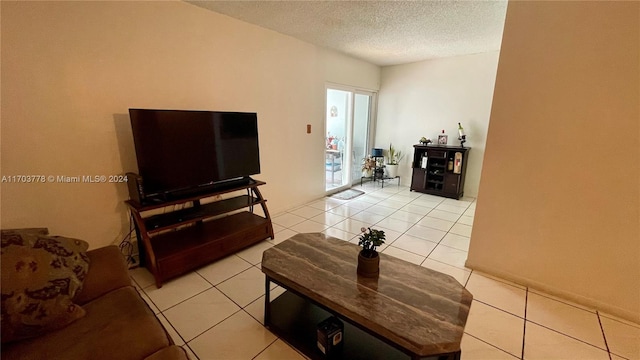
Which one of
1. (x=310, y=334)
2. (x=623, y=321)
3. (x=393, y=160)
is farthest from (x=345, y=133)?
(x=623, y=321)

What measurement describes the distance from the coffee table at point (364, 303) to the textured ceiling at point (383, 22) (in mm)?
2243

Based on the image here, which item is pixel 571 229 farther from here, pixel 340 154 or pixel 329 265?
pixel 340 154

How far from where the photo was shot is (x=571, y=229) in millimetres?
1997

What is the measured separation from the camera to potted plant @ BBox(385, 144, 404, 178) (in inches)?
214

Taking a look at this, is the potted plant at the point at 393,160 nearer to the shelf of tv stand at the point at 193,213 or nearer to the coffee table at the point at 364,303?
the shelf of tv stand at the point at 193,213

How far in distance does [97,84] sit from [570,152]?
3.68m

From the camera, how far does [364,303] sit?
1329mm

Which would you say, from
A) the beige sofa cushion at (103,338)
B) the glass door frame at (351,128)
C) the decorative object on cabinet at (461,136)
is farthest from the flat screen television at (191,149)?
the decorative object on cabinet at (461,136)

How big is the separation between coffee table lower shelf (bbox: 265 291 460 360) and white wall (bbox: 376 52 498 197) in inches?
161

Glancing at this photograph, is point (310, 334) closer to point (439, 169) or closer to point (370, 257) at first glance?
point (370, 257)

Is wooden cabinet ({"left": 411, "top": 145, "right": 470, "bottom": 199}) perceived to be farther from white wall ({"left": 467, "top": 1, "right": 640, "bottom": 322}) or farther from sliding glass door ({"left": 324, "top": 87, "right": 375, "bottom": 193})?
white wall ({"left": 467, "top": 1, "right": 640, "bottom": 322})

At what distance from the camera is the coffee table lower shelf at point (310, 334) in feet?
4.85

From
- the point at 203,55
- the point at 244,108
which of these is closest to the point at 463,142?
the point at 244,108

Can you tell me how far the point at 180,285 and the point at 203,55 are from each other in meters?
2.22
